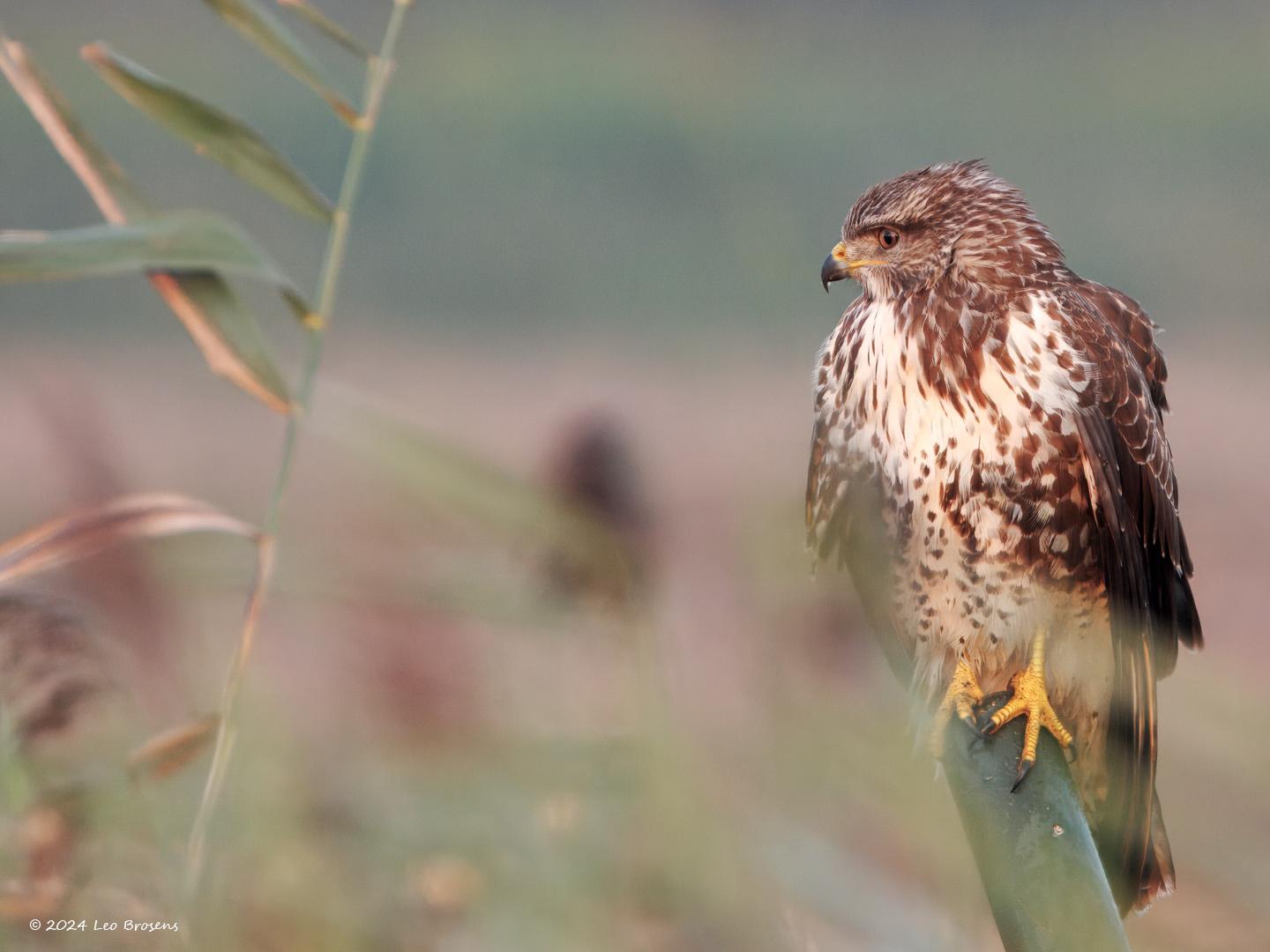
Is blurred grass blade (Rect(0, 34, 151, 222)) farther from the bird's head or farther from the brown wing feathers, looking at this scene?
the brown wing feathers

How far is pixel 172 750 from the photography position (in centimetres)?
93

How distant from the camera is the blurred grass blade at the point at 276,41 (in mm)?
893

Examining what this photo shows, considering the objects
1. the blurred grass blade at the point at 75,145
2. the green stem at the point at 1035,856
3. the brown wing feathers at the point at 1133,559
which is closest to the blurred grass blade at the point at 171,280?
the blurred grass blade at the point at 75,145

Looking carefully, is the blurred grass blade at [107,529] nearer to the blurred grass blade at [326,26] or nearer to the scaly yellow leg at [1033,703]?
the blurred grass blade at [326,26]

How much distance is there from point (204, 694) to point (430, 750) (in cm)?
25

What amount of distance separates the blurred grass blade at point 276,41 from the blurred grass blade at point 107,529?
28 cm

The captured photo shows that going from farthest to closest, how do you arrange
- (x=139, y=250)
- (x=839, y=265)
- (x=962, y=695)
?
1. (x=962, y=695)
2. (x=839, y=265)
3. (x=139, y=250)

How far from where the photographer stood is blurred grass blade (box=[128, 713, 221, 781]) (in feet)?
3.01

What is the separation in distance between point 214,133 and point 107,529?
0.26 meters

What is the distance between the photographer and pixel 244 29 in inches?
35.5

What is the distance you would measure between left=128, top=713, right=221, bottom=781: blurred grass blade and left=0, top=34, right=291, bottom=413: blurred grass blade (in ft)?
0.72

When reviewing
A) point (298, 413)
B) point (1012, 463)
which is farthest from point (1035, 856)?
point (1012, 463)

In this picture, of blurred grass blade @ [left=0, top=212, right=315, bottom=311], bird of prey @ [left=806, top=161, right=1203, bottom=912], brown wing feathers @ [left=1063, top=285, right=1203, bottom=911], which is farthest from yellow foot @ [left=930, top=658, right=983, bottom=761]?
blurred grass blade @ [left=0, top=212, right=315, bottom=311]

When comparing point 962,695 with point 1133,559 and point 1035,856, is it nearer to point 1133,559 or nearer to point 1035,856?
point 1133,559
